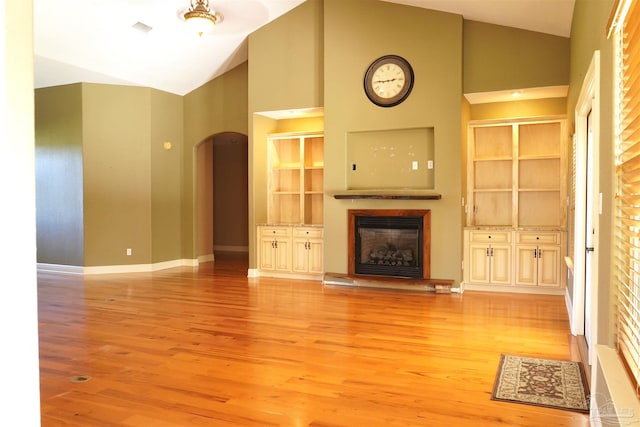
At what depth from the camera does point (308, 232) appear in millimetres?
7637

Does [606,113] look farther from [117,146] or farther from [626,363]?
[117,146]

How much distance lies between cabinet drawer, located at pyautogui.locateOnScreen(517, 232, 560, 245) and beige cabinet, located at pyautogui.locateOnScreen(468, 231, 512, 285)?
0.16 metres

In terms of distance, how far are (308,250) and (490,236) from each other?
2.70 m

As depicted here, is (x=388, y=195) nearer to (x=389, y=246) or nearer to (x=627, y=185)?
(x=389, y=246)

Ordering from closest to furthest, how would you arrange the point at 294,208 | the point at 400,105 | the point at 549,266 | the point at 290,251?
the point at 549,266, the point at 400,105, the point at 290,251, the point at 294,208

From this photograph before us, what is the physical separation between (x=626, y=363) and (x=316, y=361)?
2179 millimetres

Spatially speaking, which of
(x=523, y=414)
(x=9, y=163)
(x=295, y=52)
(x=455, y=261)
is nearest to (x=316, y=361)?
(x=523, y=414)

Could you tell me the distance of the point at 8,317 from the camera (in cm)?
154

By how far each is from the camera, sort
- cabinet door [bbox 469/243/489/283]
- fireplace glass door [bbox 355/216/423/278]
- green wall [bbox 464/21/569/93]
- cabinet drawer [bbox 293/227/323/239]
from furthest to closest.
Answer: cabinet drawer [bbox 293/227/323/239], fireplace glass door [bbox 355/216/423/278], cabinet door [bbox 469/243/489/283], green wall [bbox 464/21/569/93]

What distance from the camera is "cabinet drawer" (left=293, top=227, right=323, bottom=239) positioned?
7562 mm

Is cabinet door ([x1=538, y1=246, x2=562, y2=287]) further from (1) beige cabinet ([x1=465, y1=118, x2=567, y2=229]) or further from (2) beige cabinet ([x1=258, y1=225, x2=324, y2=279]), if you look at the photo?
(2) beige cabinet ([x1=258, y1=225, x2=324, y2=279])

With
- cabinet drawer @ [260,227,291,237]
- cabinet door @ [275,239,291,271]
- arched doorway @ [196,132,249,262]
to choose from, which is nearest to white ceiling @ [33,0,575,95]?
arched doorway @ [196,132,249,262]

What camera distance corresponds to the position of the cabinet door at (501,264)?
21.4 ft

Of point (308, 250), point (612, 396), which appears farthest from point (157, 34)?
point (612, 396)
